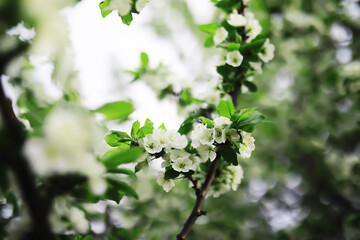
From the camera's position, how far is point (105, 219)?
3082mm

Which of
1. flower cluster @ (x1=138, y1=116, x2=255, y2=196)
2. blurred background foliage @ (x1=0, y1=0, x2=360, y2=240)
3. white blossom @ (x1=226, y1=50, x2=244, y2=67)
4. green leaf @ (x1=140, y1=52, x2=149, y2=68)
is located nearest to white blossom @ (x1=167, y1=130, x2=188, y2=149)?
flower cluster @ (x1=138, y1=116, x2=255, y2=196)

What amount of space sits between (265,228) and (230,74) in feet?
14.0

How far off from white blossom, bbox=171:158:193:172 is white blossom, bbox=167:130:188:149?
0.07m

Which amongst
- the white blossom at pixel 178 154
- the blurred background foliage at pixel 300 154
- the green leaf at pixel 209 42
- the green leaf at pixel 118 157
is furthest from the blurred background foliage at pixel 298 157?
the green leaf at pixel 118 157

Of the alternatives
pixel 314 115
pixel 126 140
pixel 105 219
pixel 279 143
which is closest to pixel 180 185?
pixel 105 219

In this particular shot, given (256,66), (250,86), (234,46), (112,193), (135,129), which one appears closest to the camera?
(112,193)

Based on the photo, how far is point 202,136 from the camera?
59.4 inches

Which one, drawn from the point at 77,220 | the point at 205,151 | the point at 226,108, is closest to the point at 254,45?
the point at 226,108

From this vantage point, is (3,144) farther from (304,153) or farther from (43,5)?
(304,153)

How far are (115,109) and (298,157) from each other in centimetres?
525

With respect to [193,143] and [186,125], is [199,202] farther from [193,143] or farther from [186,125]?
[186,125]

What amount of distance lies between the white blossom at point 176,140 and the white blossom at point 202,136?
5 cm

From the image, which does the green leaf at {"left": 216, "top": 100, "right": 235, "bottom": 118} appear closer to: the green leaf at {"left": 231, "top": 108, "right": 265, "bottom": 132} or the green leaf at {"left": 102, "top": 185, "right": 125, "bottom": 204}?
the green leaf at {"left": 231, "top": 108, "right": 265, "bottom": 132}

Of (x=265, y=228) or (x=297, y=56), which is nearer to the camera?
(x=265, y=228)
